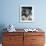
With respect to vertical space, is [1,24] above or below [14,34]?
above

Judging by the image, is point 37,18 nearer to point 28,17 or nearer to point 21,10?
point 28,17

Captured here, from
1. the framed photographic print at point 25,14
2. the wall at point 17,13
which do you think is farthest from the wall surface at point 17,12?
the framed photographic print at point 25,14

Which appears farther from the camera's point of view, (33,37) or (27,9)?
(27,9)

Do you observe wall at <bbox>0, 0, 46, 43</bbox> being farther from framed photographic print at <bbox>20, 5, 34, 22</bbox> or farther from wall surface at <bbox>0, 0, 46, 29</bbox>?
framed photographic print at <bbox>20, 5, 34, 22</bbox>

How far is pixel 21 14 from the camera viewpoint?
407cm

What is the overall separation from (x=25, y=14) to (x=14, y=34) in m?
0.85

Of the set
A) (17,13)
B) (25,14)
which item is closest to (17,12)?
(17,13)

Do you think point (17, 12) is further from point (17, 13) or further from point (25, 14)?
point (25, 14)

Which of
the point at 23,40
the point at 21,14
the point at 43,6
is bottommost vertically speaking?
the point at 23,40

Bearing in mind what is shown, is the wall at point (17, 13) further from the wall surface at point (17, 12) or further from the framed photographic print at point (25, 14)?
the framed photographic print at point (25, 14)

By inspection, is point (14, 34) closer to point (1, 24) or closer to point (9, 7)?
point (1, 24)

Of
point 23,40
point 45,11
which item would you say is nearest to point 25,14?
point 45,11

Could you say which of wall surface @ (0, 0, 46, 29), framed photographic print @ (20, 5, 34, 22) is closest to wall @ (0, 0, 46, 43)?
wall surface @ (0, 0, 46, 29)

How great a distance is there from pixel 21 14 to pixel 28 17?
0.25m
